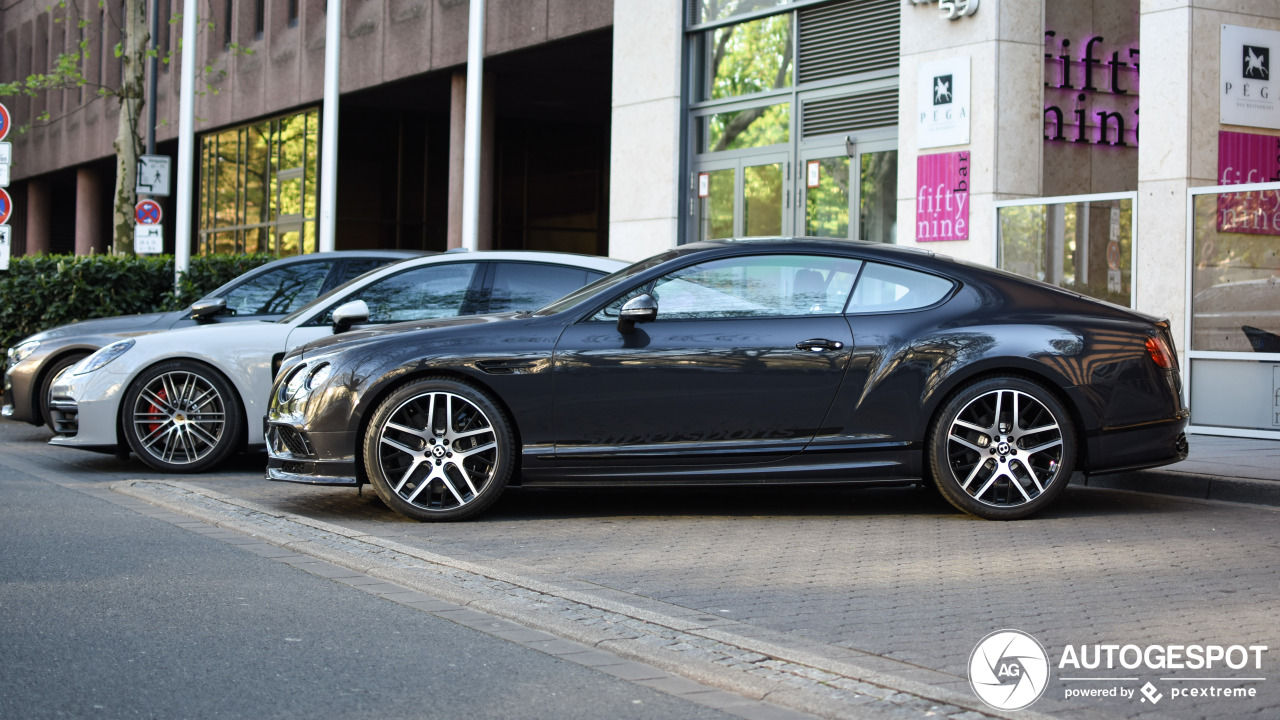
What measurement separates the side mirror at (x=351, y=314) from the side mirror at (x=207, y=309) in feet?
6.20

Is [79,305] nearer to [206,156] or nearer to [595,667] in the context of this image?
[595,667]

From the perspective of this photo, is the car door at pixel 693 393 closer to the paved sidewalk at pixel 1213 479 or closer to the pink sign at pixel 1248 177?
the paved sidewalk at pixel 1213 479

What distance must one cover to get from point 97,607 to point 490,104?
820 inches

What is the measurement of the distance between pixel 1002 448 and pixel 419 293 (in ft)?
13.2

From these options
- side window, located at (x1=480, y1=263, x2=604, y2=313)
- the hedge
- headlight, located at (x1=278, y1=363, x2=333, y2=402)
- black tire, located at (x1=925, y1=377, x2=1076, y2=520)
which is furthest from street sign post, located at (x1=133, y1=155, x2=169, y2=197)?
black tire, located at (x1=925, y1=377, x2=1076, y2=520)

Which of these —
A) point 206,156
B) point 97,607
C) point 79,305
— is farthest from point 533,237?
point 97,607

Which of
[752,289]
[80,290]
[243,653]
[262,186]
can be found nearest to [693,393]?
[752,289]

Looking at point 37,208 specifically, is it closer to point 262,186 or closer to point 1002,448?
point 262,186

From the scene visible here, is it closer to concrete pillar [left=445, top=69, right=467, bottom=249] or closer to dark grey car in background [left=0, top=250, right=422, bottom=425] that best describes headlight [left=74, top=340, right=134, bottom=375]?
dark grey car in background [left=0, top=250, right=422, bottom=425]

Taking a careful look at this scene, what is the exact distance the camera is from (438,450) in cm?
742

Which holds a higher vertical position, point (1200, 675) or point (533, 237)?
point (533, 237)

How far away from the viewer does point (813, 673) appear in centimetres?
436

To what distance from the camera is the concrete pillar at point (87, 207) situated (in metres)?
42.0

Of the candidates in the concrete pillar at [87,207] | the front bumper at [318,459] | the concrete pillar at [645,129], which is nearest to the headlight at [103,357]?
the front bumper at [318,459]
